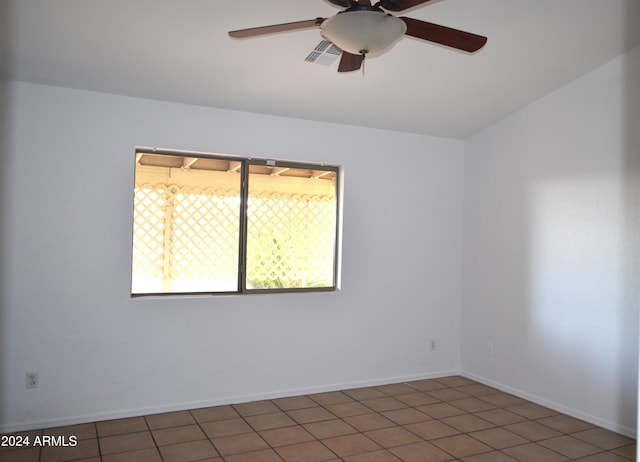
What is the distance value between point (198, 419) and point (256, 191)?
1.77m

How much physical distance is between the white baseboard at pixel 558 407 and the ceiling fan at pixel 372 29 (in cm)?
285

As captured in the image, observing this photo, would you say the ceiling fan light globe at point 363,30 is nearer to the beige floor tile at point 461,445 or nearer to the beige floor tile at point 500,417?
the beige floor tile at point 461,445

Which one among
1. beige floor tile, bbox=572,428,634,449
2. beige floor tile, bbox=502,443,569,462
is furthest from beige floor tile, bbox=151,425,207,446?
beige floor tile, bbox=572,428,634,449

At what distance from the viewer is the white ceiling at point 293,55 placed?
2.82m

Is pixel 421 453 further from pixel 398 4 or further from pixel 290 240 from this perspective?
pixel 398 4

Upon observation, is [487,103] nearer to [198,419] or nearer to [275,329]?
[275,329]

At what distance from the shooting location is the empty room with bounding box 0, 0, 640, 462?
3186 millimetres

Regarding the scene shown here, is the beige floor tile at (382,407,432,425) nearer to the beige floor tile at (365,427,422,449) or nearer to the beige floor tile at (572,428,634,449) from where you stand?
the beige floor tile at (365,427,422,449)

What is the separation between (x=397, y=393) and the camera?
4.40m

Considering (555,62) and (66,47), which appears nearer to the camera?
(66,47)

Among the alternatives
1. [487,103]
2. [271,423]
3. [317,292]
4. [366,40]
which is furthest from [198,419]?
[487,103]

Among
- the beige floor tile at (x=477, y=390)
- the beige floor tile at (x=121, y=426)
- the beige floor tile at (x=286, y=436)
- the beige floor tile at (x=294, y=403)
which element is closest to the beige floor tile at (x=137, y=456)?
the beige floor tile at (x=121, y=426)

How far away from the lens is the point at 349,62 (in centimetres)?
269

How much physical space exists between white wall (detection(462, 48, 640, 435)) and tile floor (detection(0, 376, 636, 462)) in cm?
36
